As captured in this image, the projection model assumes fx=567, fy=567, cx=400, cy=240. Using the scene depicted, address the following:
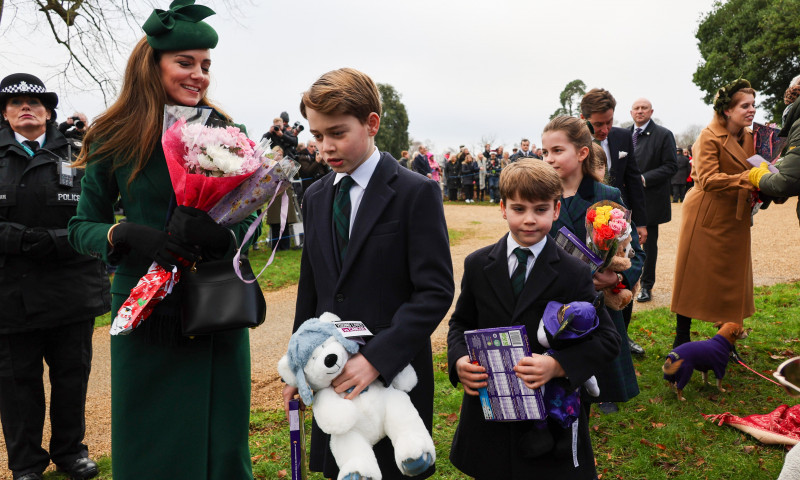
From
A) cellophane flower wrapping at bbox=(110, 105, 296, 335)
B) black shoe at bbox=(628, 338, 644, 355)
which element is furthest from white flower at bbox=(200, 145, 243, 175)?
black shoe at bbox=(628, 338, 644, 355)

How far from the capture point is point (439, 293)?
2.07 meters

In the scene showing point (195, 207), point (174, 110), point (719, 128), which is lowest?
point (195, 207)

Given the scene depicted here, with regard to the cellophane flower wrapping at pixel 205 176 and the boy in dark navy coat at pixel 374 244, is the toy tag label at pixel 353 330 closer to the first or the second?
the boy in dark navy coat at pixel 374 244

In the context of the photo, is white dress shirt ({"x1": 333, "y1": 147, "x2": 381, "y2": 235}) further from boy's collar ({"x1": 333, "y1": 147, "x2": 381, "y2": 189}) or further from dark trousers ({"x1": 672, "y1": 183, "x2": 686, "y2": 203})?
dark trousers ({"x1": 672, "y1": 183, "x2": 686, "y2": 203})

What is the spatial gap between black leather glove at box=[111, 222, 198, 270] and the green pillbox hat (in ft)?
2.62

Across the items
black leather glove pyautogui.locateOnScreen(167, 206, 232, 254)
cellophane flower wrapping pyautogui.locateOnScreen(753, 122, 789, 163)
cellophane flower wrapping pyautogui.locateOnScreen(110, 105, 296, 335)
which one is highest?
cellophane flower wrapping pyautogui.locateOnScreen(753, 122, 789, 163)

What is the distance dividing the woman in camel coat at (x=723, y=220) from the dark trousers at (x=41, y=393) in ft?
16.4

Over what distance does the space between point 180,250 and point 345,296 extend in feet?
2.19

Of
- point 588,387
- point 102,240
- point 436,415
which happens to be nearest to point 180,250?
point 102,240

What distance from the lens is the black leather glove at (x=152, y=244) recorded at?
2193 mm

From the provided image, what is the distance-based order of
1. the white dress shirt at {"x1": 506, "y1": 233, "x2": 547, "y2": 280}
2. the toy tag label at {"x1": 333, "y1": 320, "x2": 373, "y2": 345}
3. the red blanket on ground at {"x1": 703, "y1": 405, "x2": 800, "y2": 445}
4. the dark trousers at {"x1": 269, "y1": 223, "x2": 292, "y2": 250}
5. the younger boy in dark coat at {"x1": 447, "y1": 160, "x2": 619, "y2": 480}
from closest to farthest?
the toy tag label at {"x1": 333, "y1": 320, "x2": 373, "y2": 345} → the younger boy in dark coat at {"x1": 447, "y1": 160, "x2": 619, "y2": 480} → the white dress shirt at {"x1": 506, "y1": 233, "x2": 547, "y2": 280} → the red blanket on ground at {"x1": 703, "y1": 405, "x2": 800, "y2": 445} → the dark trousers at {"x1": 269, "y1": 223, "x2": 292, "y2": 250}

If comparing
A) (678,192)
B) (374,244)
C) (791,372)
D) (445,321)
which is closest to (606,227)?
(791,372)

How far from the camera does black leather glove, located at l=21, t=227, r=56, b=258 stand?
12.1 feet

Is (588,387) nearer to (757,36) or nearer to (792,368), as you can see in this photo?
(792,368)
